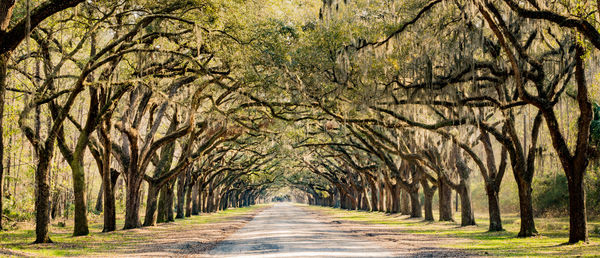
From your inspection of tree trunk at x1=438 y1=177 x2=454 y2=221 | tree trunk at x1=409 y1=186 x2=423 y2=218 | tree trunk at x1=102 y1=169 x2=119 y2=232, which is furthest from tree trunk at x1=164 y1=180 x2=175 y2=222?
tree trunk at x1=409 y1=186 x2=423 y2=218

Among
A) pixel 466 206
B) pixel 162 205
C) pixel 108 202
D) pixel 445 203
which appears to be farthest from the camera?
pixel 162 205

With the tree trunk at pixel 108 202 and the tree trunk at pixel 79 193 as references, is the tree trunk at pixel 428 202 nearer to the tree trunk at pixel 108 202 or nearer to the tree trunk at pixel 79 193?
the tree trunk at pixel 108 202

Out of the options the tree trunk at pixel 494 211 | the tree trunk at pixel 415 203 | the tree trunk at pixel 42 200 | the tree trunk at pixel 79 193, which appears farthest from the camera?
the tree trunk at pixel 415 203

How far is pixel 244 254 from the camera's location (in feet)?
33.9

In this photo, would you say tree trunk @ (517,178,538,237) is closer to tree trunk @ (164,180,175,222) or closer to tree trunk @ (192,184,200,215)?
tree trunk @ (164,180,175,222)

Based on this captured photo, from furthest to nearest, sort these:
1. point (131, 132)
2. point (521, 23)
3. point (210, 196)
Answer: point (210, 196) → point (131, 132) → point (521, 23)

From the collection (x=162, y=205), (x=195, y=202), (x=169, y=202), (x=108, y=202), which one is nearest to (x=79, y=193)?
(x=108, y=202)

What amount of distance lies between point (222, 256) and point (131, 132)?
9.94 m

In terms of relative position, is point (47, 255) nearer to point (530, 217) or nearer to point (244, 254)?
point (244, 254)

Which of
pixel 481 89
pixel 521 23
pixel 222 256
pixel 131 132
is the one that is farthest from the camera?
pixel 131 132

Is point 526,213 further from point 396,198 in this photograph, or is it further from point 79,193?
point 396,198

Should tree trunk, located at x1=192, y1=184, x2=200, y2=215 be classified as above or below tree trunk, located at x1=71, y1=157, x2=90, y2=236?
below

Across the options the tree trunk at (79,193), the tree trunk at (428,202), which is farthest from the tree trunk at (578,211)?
the tree trunk at (428,202)

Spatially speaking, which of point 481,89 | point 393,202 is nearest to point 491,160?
point 481,89
